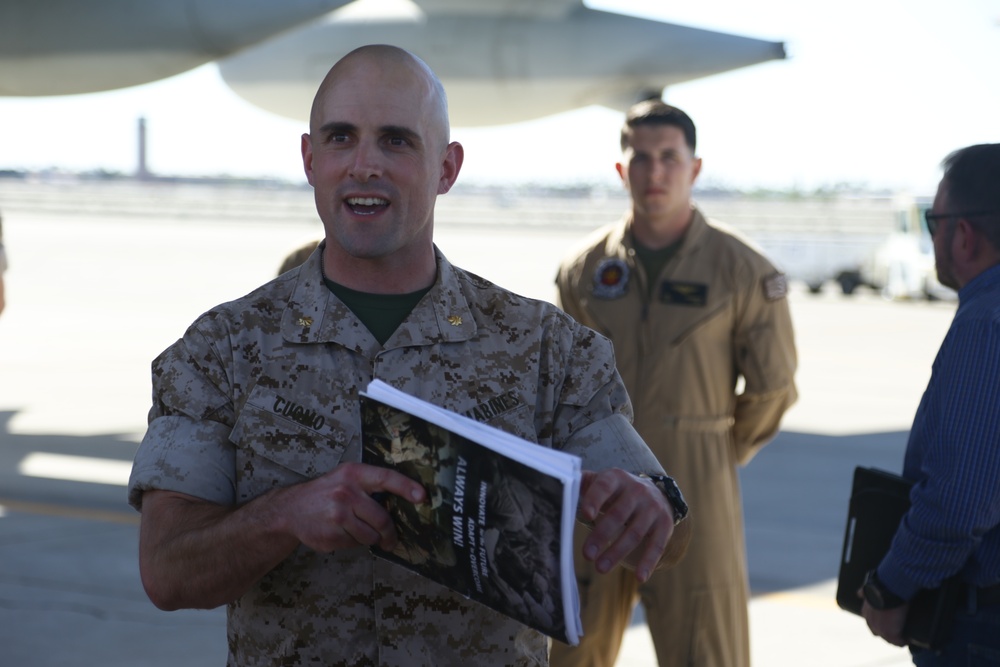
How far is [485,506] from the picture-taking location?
150 cm

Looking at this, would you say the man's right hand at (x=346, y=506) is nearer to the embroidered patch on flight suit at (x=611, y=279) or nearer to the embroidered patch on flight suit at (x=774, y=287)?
the embroidered patch on flight suit at (x=611, y=279)

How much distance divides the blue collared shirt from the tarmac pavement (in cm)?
215

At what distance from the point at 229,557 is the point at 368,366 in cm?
39

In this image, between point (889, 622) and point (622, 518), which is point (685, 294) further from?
point (622, 518)

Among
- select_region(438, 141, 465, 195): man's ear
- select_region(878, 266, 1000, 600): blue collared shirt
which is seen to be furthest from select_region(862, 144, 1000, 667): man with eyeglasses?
select_region(438, 141, 465, 195): man's ear

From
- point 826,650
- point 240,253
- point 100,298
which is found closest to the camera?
point 826,650

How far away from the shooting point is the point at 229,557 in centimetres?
167

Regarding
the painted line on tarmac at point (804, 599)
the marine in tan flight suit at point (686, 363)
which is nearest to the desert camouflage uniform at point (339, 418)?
the marine in tan flight suit at point (686, 363)

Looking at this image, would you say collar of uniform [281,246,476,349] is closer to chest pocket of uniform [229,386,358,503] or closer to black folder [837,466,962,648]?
chest pocket of uniform [229,386,358,503]

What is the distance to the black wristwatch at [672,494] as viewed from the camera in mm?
1764

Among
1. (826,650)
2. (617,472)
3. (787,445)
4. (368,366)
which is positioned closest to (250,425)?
(368,366)

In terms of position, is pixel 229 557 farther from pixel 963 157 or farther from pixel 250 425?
pixel 963 157

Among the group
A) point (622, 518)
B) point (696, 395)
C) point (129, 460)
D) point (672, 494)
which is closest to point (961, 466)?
point (672, 494)

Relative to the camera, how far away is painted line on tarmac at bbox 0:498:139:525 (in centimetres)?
660
